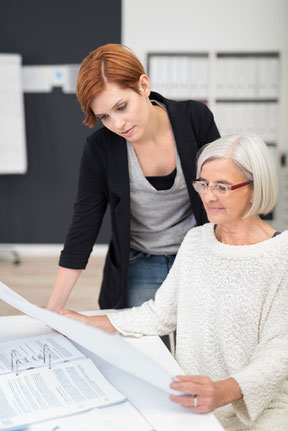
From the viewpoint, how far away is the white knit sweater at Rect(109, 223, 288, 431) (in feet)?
3.33

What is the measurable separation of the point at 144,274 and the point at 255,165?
70cm

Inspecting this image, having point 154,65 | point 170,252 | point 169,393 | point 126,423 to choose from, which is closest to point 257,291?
point 169,393

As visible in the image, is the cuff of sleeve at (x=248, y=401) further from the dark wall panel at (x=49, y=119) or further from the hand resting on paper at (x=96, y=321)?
the dark wall panel at (x=49, y=119)

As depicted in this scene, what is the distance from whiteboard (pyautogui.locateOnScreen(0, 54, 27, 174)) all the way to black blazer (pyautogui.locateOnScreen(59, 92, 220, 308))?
333 cm

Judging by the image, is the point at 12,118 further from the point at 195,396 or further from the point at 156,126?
the point at 195,396

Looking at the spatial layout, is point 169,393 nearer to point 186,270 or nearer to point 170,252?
point 186,270

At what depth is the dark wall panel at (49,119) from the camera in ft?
15.8

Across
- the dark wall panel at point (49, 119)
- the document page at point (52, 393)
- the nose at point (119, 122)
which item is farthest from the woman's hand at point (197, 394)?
the dark wall panel at point (49, 119)

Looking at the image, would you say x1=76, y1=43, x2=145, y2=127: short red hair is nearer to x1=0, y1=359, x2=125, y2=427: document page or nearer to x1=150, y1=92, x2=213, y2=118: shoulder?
x1=150, y1=92, x2=213, y2=118: shoulder

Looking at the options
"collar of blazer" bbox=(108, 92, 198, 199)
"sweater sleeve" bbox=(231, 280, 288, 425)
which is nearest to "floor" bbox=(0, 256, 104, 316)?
"collar of blazer" bbox=(108, 92, 198, 199)

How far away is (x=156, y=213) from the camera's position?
159 centimetres

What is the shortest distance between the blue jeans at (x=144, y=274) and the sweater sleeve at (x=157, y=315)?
34 cm

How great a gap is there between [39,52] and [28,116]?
65 cm

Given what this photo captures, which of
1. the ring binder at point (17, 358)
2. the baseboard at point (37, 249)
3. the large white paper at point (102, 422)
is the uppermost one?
the large white paper at point (102, 422)
